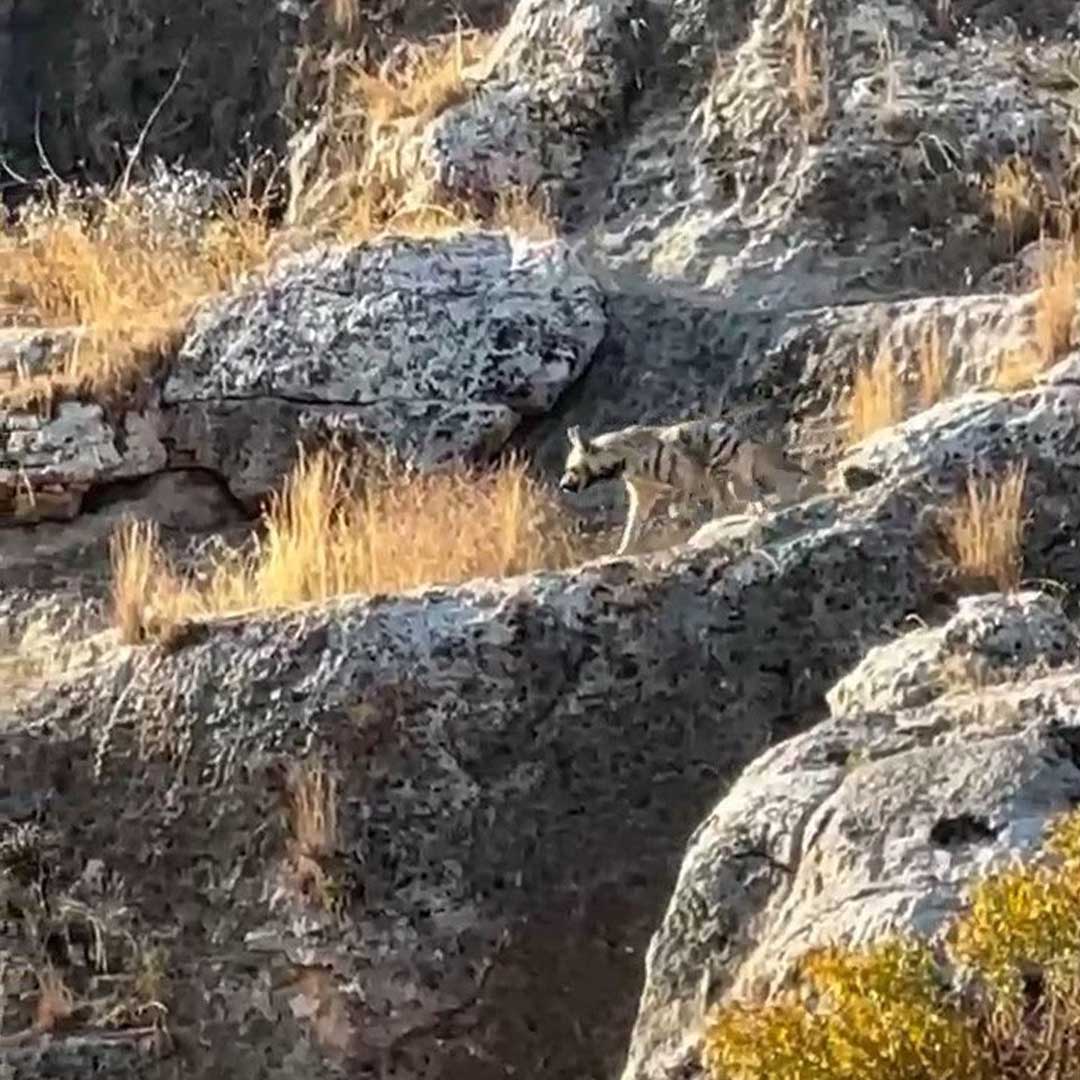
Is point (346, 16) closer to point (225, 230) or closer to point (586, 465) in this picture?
point (225, 230)

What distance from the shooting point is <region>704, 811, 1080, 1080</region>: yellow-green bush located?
421cm

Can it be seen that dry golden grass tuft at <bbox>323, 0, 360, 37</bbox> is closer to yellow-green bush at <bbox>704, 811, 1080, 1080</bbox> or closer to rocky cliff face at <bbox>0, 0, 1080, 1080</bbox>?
rocky cliff face at <bbox>0, 0, 1080, 1080</bbox>

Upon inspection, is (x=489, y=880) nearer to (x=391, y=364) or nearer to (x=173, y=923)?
(x=173, y=923)

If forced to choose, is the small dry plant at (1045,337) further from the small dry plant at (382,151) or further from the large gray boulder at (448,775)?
the small dry plant at (382,151)

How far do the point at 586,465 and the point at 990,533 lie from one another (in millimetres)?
1846

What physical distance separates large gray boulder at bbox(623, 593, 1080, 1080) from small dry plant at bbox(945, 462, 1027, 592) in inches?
52.4

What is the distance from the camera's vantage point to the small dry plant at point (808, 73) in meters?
11.5

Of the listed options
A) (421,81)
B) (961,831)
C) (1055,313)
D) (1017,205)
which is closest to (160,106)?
(421,81)

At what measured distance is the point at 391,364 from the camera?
10305mm

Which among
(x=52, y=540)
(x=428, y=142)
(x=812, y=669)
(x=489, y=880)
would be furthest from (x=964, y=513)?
(x=428, y=142)

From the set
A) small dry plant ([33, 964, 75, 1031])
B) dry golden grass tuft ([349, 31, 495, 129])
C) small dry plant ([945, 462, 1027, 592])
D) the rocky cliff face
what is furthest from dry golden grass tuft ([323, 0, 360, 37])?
small dry plant ([33, 964, 75, 1031])

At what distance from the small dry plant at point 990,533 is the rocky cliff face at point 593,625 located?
9 centimetres

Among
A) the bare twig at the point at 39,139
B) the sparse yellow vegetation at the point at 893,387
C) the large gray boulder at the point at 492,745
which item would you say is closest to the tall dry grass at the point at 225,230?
the bare twig at the point at 39,139

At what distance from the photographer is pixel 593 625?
7586 millimetres
